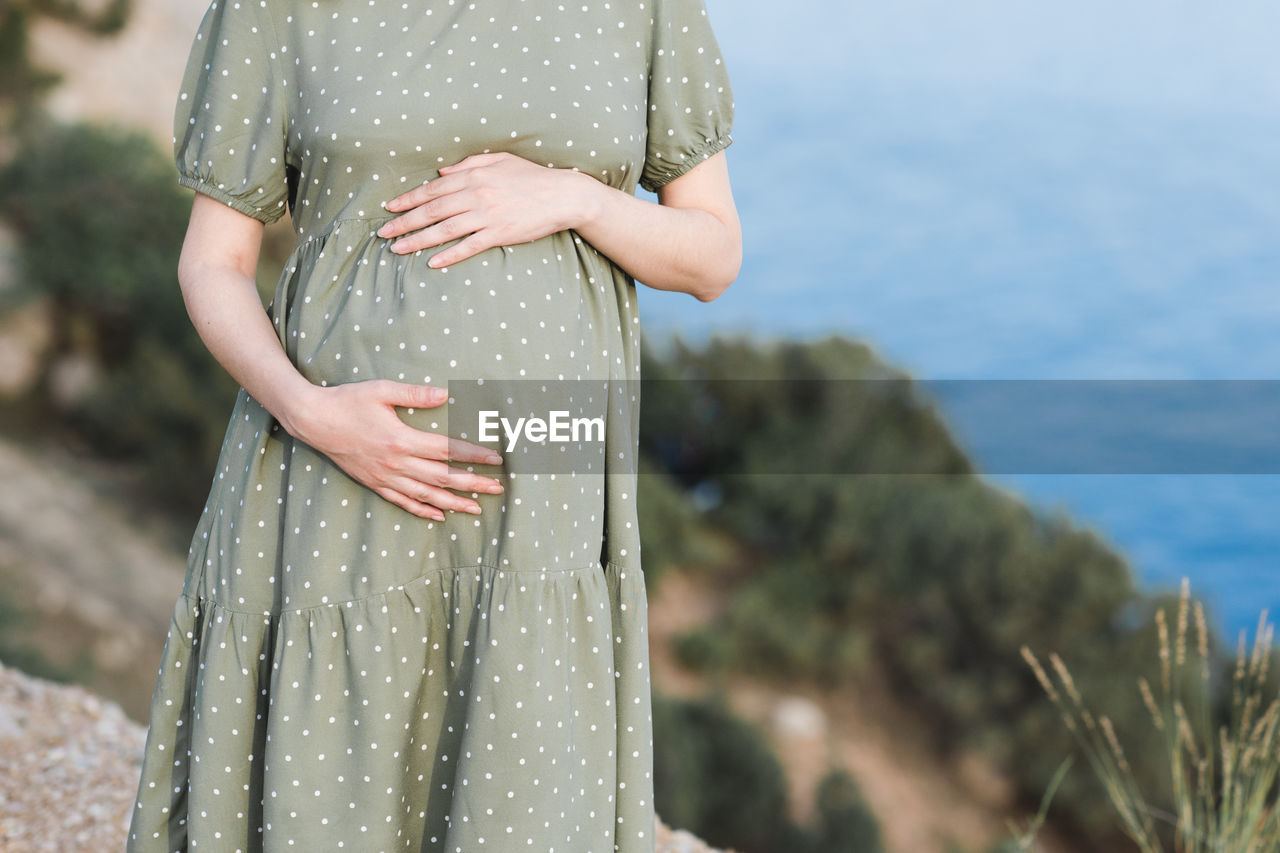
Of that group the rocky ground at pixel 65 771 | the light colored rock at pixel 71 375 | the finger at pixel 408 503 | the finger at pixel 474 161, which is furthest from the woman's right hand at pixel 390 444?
the light colored rock at pixel 71 375

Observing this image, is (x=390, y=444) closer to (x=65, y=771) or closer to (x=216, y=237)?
(x=216, y=237)

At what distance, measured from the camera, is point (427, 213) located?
1.22m

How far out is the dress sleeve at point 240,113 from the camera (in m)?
1.24

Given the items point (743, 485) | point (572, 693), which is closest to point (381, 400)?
point (572, 693)

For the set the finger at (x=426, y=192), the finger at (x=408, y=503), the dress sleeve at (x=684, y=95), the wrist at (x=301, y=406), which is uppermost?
the dress sleeve at (x=684, y=95)

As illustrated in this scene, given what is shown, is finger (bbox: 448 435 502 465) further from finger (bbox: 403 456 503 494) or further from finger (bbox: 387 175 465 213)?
finger (bbox: 387 175 465 213)

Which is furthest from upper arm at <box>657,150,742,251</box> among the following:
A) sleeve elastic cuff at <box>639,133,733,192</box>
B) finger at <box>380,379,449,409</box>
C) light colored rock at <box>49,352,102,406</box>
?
light colored rock at <box>49,352,102,406</box>

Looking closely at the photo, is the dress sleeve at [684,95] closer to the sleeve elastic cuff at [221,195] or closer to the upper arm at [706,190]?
the upper arm at [706,190]

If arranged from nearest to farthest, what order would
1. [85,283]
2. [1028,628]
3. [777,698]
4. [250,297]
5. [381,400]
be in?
[381,400] → [250,297] → [1028,628] → [777,698] → [85,283]

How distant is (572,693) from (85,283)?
22.6 feet

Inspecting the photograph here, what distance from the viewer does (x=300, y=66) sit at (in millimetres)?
1237

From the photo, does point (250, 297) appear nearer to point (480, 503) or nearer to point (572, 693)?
point (480, 503)

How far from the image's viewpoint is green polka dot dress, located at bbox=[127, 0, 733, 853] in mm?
1207

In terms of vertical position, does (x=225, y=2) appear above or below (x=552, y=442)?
above
